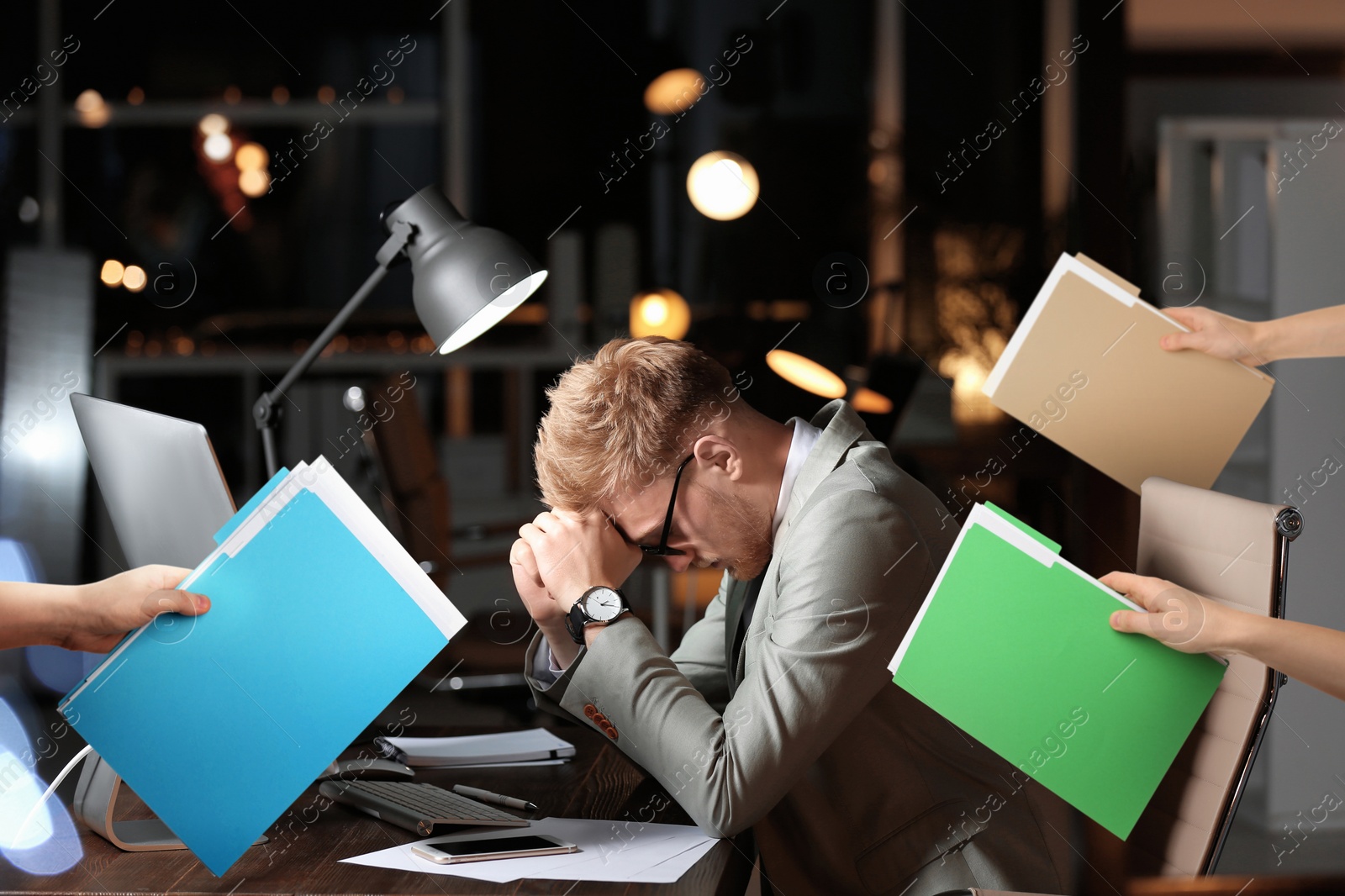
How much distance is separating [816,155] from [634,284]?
0.74 meters

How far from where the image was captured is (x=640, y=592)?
3.72 metres

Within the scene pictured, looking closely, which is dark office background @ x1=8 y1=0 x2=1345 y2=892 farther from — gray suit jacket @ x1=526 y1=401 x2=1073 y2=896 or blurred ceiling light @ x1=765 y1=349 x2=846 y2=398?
gray suit jacket @ x1=526 y1=401 x2=1073 y2=896

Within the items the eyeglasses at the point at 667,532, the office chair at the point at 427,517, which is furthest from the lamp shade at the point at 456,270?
the office chair at the point at 427,517

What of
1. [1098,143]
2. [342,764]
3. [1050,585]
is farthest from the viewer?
[1098,143]

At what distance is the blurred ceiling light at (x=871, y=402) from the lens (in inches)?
132

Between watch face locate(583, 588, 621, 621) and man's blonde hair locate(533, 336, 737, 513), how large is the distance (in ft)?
0.51

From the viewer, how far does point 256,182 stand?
390cm

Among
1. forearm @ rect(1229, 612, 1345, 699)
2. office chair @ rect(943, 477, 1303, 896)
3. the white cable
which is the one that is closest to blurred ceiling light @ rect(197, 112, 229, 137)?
the white cable

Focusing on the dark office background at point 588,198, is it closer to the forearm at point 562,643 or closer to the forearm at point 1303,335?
the forearm at point 1303,335

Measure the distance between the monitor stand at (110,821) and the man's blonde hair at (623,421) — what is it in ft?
1.87

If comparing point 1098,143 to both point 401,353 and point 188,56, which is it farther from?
point 188,56

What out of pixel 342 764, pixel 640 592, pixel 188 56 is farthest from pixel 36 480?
pixel 342 764

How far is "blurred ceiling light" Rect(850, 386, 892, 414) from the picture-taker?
11.0 feet

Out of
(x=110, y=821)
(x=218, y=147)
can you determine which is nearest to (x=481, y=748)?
(x=110, y=821)
